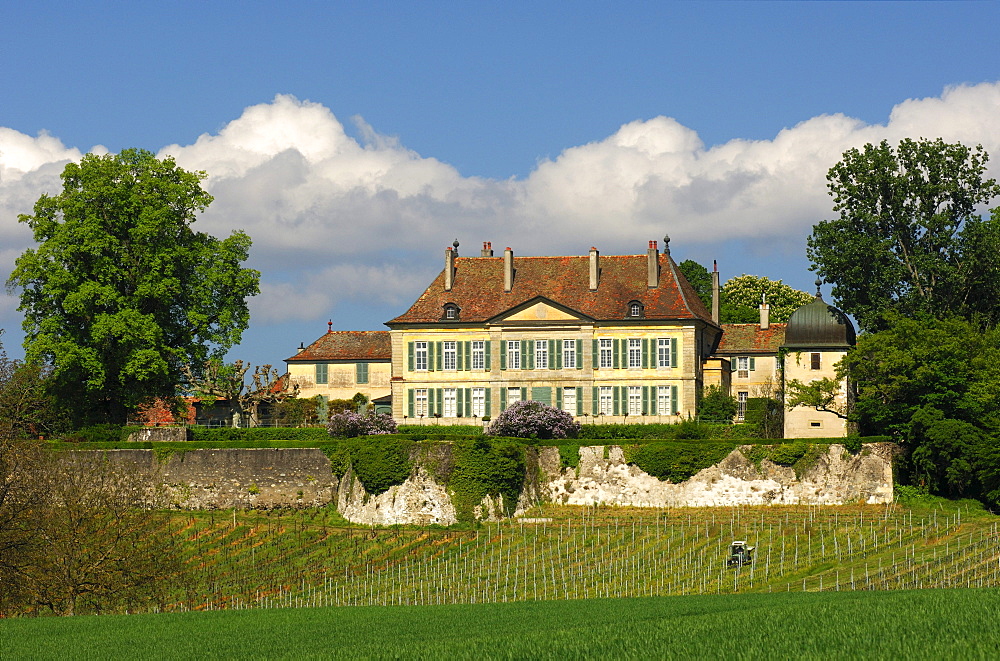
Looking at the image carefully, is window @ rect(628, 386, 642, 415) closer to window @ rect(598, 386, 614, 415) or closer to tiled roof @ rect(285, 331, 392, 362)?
window @ rect(598, 386, 614, 415)

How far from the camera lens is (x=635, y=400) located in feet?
196

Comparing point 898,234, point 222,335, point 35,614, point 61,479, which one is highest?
point 898,234

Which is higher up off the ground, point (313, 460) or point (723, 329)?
point (723, 329)

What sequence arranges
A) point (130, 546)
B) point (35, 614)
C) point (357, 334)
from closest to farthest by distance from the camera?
point (35, 614), point (130, 546), point (357, 334)

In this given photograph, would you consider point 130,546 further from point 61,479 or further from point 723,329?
point 723,329

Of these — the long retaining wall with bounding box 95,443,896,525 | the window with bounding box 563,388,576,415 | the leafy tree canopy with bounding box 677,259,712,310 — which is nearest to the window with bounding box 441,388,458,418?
the window with bounding box 563,388,576,415

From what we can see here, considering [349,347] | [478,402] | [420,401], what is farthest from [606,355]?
[349,347]

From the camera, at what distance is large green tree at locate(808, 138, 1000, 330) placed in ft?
175

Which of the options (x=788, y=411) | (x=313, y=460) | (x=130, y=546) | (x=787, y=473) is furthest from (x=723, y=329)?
(x=130, y=546)

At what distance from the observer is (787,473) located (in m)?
48.5

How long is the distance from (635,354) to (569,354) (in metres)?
2.78

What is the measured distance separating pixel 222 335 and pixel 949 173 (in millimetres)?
28259

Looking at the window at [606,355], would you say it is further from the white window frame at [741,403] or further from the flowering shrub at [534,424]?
the flowering shrub at [534,424]

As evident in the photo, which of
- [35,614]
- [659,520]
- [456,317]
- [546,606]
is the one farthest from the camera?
[456,317]
